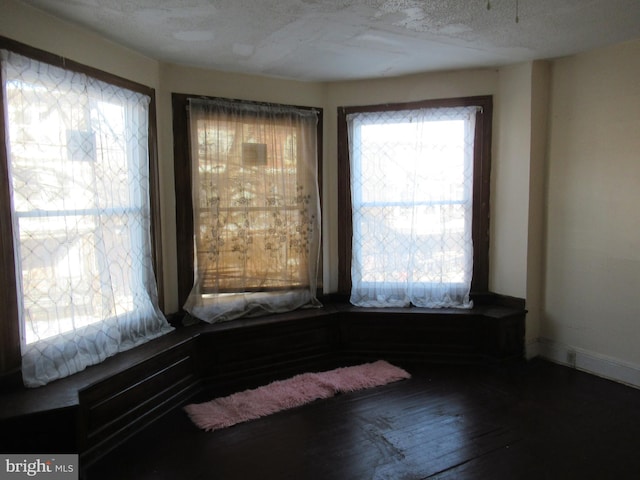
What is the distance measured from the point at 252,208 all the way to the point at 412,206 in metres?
1.40

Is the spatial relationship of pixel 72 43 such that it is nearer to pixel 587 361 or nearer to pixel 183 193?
pixel 183 193

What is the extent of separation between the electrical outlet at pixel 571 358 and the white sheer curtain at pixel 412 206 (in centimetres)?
89

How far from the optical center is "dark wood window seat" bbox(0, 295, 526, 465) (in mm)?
2240

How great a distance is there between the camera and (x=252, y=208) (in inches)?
147

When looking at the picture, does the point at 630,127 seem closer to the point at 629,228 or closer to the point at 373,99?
the point at 629,228

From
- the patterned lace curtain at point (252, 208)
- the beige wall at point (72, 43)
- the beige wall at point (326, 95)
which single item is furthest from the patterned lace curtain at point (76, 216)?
the patterned lace curtain at point (252, 208)

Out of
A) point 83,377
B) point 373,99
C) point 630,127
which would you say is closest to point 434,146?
point 373,99

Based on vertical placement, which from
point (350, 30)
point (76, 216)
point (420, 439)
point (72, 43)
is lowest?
point (420, 439)

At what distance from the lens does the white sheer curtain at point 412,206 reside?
12.7 ft

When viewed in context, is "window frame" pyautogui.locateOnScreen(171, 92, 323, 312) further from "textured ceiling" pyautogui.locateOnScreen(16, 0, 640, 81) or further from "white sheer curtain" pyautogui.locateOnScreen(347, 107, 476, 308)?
"white sheer curtain" pyautogui.locateOnScreen(347, 107, 476, 308)

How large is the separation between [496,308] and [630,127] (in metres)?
1.70

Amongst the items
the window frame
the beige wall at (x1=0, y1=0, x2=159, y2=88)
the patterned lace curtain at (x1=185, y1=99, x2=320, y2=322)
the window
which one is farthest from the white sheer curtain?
the beige wall at (x1=0, y1=0, x2=159, y2=88)

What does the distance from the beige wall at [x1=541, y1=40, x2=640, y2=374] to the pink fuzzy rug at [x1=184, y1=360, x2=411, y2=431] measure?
1.47 meters

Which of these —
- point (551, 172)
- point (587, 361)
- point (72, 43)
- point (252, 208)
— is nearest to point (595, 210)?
point (551, 172)
